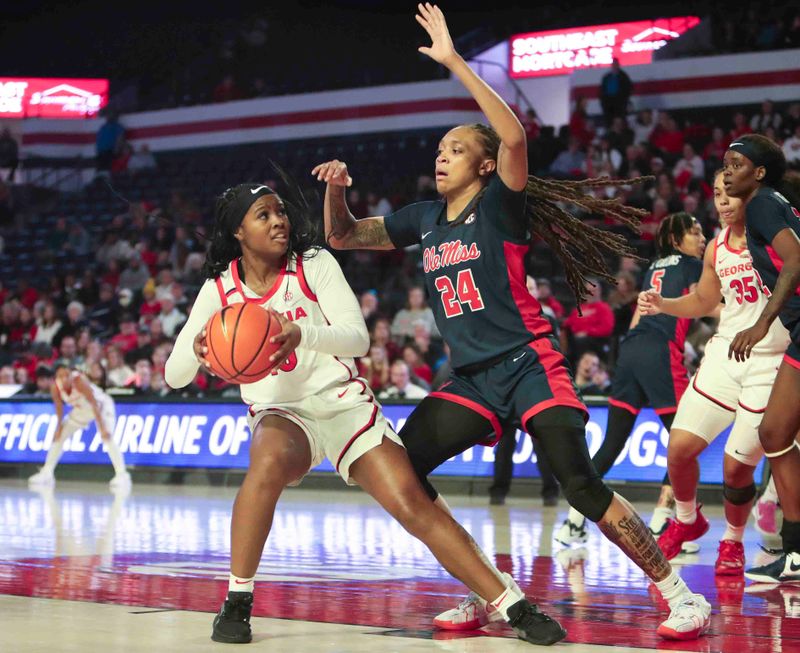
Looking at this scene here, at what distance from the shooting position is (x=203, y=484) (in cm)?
1455

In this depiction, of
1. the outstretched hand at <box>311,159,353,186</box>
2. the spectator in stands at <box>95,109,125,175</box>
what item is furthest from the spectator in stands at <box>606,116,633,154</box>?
the outstretched hand at <box>311,159,353,186</box>

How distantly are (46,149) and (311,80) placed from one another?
6853 mm

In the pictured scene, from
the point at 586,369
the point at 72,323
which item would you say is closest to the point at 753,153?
the point at 586,369

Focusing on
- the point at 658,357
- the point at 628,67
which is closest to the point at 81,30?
the point at 628,67

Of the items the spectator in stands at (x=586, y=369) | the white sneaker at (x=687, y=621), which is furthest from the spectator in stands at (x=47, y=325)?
the white sneaker at (x=687, y=621)

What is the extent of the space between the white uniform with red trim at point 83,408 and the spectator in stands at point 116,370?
2275mm

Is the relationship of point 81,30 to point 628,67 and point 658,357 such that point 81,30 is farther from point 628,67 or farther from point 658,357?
point 658,357

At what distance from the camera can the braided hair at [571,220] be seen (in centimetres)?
552

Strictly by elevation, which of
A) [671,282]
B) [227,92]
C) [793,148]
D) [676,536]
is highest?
[227,92]

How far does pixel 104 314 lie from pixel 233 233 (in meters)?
16.9

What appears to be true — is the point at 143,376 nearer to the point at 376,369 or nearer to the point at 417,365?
the point at 376,369

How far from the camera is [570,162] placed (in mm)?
20859

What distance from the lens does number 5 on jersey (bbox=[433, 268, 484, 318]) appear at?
17.1 feet

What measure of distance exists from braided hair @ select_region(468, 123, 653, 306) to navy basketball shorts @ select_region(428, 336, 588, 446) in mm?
499
